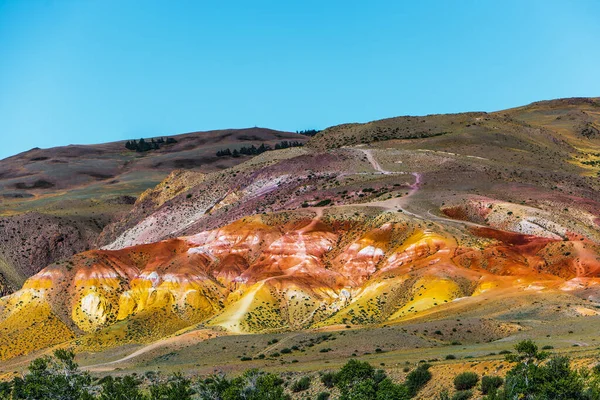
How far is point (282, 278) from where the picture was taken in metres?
97.9

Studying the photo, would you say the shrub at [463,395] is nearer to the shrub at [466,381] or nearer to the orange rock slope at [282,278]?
the shrub at [466,381]

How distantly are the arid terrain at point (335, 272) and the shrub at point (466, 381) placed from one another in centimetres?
150

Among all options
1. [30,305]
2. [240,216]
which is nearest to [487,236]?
[240,216]

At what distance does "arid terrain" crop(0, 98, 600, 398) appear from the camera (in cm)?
7281

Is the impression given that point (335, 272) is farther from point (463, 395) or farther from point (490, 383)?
point (490, 383)

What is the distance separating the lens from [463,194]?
121125mm

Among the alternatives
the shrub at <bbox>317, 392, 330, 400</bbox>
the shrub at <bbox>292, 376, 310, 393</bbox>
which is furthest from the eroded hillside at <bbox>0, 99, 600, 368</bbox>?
the shrub at <bbox>317, 392, 330, 400</bbox>

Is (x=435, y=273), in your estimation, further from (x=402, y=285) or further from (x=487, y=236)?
(x=487, y=236)

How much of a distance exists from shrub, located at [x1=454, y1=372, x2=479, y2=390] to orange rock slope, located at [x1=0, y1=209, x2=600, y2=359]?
32.0 m

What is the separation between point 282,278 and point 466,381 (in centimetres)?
4948

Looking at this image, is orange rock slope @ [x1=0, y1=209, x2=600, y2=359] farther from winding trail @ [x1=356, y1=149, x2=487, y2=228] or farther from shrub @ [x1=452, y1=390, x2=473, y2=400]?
shrub @ [x1=452, y1=390, x2=473, y2=400]

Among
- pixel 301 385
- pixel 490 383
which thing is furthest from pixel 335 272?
pixel 490 383

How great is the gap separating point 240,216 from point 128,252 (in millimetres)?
20965

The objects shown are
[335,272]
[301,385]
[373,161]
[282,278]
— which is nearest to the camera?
[301,385]
